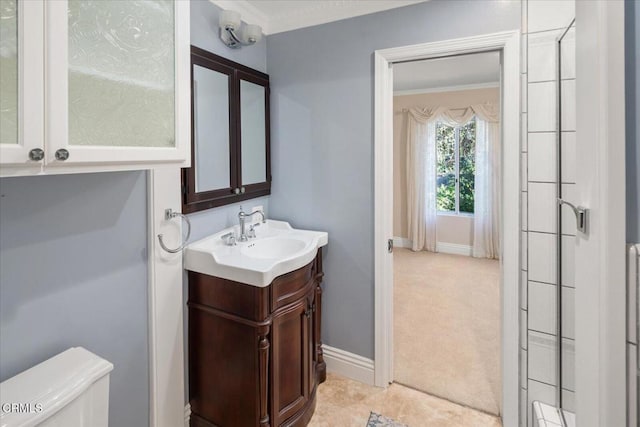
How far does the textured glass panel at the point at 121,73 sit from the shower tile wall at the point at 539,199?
1.59 m

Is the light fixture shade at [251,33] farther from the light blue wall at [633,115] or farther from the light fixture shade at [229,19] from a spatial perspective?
the light blue wall at [633,115]

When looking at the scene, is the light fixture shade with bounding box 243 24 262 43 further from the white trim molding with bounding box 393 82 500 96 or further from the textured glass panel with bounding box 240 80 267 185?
the white trim molding with bounding box 393 82 500 96

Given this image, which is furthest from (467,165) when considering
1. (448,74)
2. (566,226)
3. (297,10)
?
(566,226)

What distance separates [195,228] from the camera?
71.9 inches

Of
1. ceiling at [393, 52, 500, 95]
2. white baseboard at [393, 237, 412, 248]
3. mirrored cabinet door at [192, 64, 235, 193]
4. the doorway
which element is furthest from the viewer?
white baseboard at [393, 237, 412, 248]

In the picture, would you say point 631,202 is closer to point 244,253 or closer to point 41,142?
point 41,142

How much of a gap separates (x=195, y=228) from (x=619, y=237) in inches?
67.5

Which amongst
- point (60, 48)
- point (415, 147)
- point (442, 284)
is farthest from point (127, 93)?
point (415, 147)

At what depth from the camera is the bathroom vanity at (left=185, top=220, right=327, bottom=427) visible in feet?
4.99

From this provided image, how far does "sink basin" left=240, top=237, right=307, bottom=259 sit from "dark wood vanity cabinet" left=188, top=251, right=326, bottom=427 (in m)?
0.23

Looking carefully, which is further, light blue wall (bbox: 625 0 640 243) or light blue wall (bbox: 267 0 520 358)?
light blue wall (bbox: 267 0 520 358)

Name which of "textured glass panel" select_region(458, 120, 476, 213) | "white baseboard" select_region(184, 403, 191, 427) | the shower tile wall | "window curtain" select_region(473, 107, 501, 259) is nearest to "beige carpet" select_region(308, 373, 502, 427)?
the shower tile wall

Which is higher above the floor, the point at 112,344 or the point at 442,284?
the point at 112,344

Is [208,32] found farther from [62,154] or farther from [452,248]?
[452,248]
